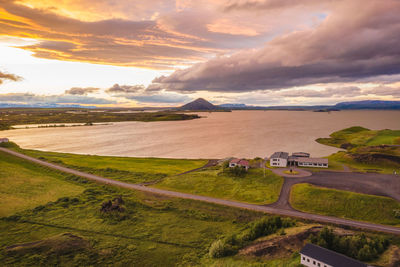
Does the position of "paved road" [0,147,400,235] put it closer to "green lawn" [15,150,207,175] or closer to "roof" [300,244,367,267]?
"green lawn" [15,150,207,175]

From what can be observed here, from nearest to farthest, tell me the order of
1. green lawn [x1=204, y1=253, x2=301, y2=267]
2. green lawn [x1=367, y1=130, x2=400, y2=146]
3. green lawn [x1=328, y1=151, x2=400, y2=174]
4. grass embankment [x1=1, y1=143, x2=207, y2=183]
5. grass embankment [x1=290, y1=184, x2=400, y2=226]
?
green lawn [x1=204, y1=253, x2=301, y2=267] → grass embankment [x1=290, y1=184, x2=400, y2=226] → green lawn [x1=328, y1=151, x2=400, y2=174] → grass embankment [x1=1, y1=143, x2=207, y2=183] → green lawn [x1=367, y1=130, x2=400, y2=146]

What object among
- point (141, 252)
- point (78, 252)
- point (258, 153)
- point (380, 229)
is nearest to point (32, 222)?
point (78, 252)

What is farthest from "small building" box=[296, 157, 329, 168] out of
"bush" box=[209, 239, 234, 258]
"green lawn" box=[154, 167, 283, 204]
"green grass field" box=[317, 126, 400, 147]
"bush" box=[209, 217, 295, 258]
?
"green grass field" box=[317, 126, 400, 147]

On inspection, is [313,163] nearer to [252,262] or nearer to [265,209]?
[265,209]

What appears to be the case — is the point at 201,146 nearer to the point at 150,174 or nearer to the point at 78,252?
the point at 150,174

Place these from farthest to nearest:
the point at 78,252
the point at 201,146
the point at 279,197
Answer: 1. the point at 201,146
2. the point at 279,197
3. the point at 78,252

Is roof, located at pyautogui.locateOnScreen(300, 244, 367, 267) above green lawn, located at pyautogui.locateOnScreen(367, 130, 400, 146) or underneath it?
underneath

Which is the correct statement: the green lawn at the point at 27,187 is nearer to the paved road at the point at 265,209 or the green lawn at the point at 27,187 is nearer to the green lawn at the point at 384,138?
the paved road at the point at 265,209
